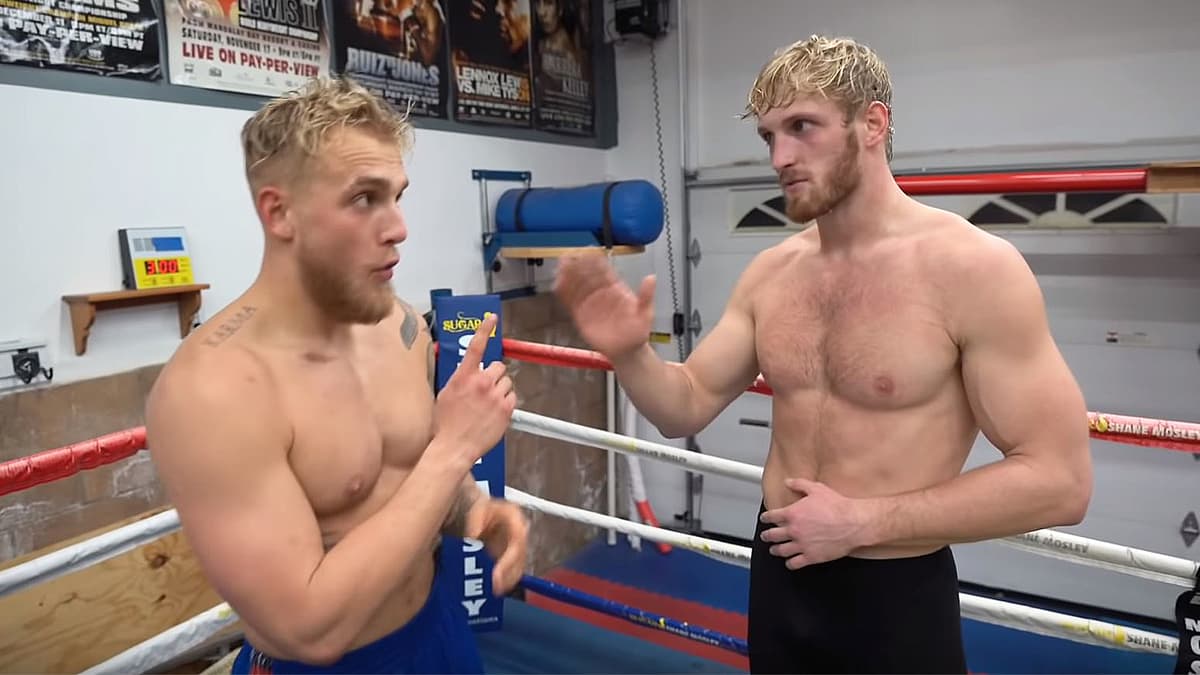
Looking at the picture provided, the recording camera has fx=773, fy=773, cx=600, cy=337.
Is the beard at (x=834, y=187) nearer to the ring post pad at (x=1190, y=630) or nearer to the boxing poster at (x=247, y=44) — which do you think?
the ring post pad at (x=1190, y=630)

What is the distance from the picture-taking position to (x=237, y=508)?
934 millimetres

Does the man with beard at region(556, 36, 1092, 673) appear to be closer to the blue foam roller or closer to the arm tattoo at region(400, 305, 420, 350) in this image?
the arm tattoo at region(400, 305, 420, 350)

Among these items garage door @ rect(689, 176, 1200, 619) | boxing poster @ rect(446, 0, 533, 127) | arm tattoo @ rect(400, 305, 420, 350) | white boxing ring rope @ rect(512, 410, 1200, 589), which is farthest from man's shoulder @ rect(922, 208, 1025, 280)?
boxing poster @ rect(446, 0, 533, 127)

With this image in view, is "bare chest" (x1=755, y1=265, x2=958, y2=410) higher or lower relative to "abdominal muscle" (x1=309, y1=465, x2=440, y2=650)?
higher

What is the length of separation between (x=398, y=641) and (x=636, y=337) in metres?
0.65

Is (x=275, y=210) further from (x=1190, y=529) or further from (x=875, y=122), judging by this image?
(x=1190, y=529)

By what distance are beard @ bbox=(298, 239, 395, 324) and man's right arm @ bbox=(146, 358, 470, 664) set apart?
17cm

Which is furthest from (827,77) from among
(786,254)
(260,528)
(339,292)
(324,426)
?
(260,528)

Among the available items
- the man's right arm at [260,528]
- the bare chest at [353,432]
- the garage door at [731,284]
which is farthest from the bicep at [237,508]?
the garage door at [731,284]

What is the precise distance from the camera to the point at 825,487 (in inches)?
52.3

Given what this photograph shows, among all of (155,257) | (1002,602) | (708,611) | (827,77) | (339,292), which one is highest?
(827,77)

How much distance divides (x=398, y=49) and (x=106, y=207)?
136 centimetres

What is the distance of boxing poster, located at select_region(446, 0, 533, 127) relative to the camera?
11.2 feet

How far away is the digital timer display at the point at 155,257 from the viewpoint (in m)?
2.19
